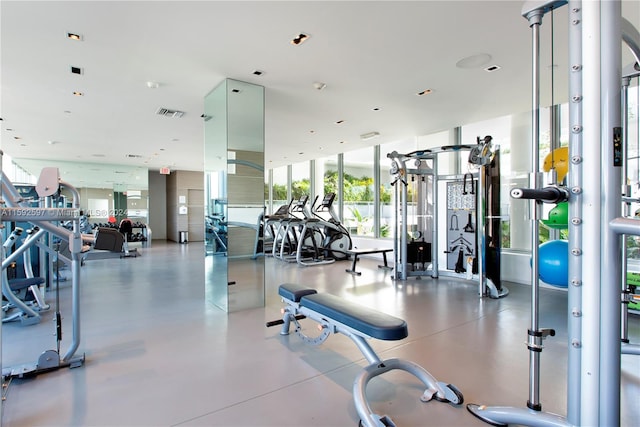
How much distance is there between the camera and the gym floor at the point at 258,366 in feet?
6.45

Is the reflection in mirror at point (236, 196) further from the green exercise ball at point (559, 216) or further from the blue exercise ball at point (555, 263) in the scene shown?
the green exercise ball at point (559, 216)

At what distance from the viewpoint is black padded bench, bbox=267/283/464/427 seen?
1.91 meters

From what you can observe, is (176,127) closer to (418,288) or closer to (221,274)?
(221,274)

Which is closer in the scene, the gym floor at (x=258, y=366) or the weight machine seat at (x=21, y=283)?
the gym floor at (x=258, y=366)

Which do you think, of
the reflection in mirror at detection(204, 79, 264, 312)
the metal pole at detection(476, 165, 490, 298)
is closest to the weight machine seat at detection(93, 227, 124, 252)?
the reflection in mirror at detection(204, 79, 264, 312)

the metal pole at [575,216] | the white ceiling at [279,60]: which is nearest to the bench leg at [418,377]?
the metal pole at [575,216]

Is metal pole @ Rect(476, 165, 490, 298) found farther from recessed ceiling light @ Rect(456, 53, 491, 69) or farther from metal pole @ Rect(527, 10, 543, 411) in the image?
metal pole @ Rect(527, 10, 543, 411)

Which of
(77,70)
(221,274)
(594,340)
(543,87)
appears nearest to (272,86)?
(77,70)

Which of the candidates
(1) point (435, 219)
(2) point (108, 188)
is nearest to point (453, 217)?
(1) point (435, 219)

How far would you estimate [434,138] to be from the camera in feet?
24.0

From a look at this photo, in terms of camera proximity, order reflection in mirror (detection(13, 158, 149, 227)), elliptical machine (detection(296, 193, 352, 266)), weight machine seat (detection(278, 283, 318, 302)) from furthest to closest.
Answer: reflection in mirror (detection(13, 158, 149, 227))
elliptical machine (detection(296, 193, 352, 266))
weight machine seat (detection(278, 283, 318, 302))

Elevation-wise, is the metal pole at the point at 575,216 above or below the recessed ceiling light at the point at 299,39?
below

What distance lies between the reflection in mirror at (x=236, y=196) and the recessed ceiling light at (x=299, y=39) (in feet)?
3.98

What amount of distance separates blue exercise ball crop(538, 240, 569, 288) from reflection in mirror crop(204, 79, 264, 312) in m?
3.32
